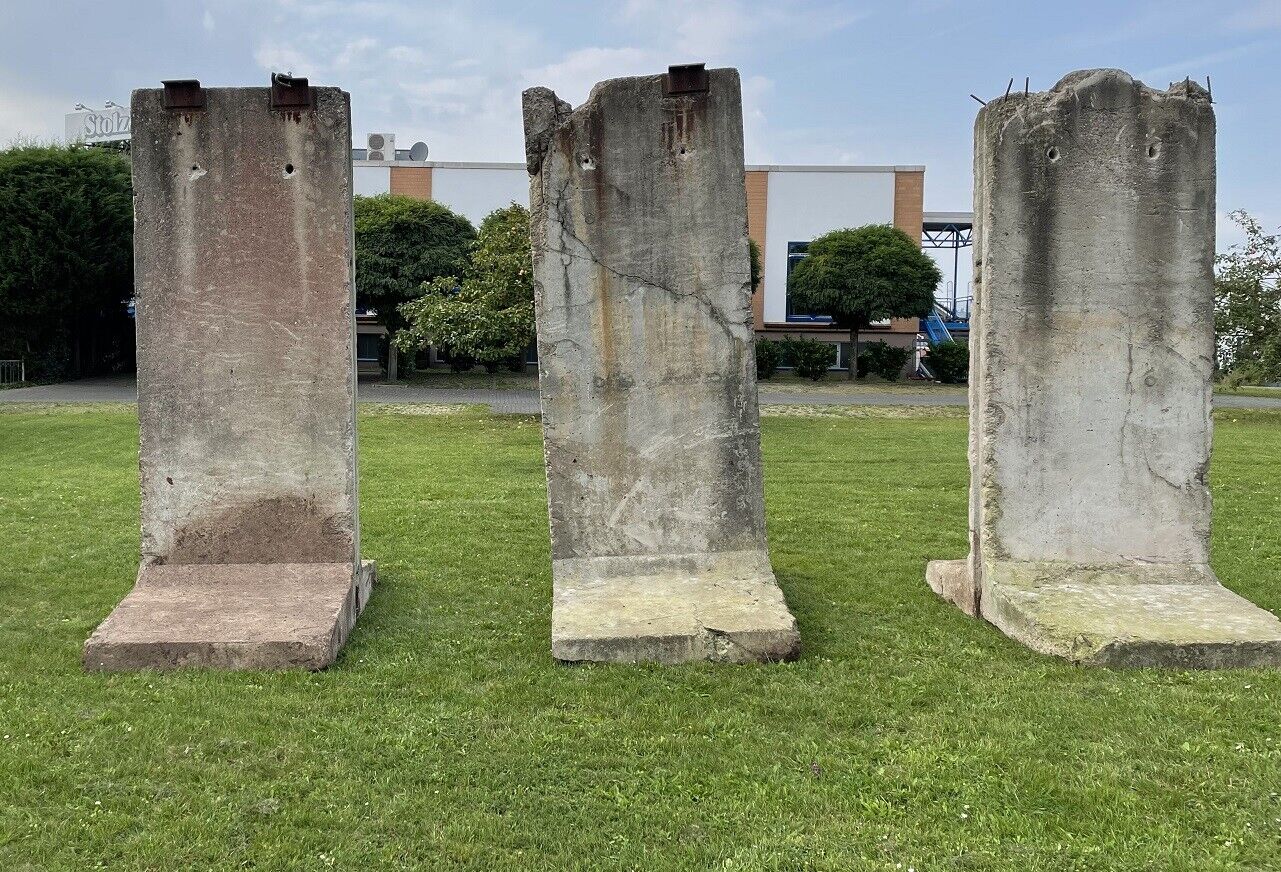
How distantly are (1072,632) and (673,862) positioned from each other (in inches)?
100

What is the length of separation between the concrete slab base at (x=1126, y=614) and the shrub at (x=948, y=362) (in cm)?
2697

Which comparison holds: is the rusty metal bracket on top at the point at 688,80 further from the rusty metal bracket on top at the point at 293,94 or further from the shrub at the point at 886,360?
the shrub at the point at 886,360

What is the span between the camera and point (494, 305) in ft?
55.5

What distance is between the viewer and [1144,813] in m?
3.05

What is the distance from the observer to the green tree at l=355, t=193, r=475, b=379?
1078 inches

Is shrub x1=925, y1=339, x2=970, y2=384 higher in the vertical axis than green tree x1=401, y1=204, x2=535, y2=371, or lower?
lower

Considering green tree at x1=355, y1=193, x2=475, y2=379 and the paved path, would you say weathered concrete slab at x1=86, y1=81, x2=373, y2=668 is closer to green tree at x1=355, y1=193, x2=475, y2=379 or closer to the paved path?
the paved path

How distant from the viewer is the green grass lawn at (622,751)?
2.89 meters

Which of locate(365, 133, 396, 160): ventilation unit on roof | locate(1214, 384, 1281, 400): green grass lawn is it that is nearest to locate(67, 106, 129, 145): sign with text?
locate(365, 133, 396, 160): ventilation unit on roof

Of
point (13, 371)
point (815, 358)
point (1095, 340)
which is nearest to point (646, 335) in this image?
point (1095, 340)

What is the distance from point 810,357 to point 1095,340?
2685 centimetres

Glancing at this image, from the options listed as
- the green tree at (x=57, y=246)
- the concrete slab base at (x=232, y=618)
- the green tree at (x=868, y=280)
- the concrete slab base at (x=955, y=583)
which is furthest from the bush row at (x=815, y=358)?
the concrete slab base at (x=232, y=618)

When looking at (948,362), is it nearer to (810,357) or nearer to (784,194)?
(810,357)

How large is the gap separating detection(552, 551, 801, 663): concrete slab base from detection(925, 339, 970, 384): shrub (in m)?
27.6
